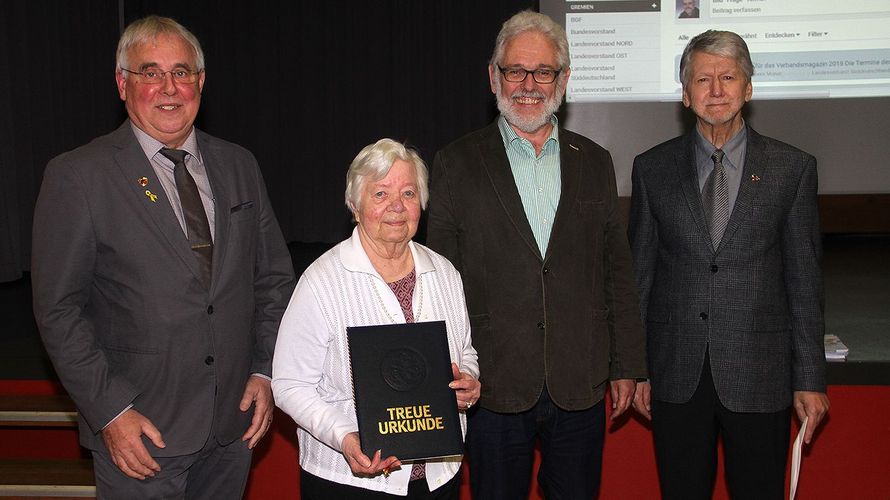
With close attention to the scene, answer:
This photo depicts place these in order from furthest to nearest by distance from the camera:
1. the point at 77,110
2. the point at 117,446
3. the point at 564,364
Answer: the point at 77,110
the point at 564,364
the point at 117,446

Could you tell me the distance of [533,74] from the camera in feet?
7.59

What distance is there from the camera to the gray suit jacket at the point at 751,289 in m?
2.36

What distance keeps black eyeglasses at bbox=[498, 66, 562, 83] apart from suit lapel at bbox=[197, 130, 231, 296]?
2.73 ft

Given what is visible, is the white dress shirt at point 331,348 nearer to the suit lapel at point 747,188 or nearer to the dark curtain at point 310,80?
the suit lapel at point 747,188

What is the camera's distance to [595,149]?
8.02ft

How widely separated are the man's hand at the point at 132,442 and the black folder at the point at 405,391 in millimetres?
566

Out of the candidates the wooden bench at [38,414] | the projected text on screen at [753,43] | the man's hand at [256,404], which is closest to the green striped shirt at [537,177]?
the man's hand at [256,404]

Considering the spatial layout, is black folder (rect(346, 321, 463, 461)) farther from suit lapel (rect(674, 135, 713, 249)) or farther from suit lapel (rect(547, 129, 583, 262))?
suit lapel (rect(674, 135, 713, 249))

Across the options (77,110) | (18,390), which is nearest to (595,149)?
(18,390)

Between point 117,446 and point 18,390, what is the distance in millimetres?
1945

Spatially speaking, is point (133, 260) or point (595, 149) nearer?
point (133, 260)

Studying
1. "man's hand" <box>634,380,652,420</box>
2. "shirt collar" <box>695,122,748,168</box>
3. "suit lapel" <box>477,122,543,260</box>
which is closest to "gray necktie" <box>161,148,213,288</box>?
"suit lapel" <box>477,122,543,260</box>

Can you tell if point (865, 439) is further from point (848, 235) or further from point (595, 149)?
point (848, 235)

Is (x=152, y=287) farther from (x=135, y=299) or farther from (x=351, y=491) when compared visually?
(x=351, y=491)
